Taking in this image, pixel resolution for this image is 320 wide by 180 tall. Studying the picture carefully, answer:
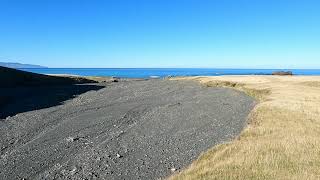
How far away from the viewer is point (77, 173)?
2006cm

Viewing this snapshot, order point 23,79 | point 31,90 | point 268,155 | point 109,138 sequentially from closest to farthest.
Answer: point 268,155
point 109,138
point 31,90
point 23,79

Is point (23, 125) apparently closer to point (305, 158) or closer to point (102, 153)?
point (102, 153)

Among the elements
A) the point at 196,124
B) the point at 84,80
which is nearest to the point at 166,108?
the point at 196,124

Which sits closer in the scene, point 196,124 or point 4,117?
point 196,124

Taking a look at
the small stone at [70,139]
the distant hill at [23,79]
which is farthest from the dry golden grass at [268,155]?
the distant hill at [23,79]

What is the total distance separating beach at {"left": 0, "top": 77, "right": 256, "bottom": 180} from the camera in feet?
68.5

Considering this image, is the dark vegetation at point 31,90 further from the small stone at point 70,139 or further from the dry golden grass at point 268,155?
the dry golden grass at point 268,155

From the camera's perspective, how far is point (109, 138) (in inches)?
1132

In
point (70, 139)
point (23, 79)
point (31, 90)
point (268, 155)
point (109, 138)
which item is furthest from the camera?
point (23, 79)

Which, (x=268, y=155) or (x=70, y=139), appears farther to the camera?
(x=70, y=139)

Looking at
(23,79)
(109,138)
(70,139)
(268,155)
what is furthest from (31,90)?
(268,155)

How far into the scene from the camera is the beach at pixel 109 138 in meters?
20.9

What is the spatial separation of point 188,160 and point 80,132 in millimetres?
11531

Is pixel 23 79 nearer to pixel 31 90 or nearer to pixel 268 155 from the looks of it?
pixel 31 90
